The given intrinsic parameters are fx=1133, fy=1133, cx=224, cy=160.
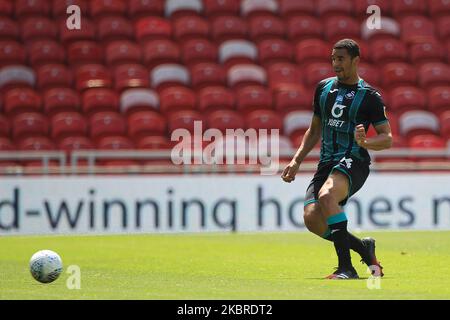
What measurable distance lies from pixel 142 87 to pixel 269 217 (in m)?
5.24

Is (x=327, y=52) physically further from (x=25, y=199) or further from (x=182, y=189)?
(x=25, y=199)

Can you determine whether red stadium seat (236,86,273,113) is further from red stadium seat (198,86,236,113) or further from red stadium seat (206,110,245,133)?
red stadium seat (206,110,245,133)

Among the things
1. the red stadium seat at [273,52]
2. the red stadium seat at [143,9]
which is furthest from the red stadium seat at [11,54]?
the red stadium seat at [273,52]

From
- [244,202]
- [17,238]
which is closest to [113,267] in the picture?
[17,238]

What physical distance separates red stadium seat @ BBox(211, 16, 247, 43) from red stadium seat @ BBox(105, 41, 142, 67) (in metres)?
2.00

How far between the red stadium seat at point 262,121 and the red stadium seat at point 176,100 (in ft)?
4.32

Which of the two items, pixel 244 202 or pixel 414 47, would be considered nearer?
pixel 244 202

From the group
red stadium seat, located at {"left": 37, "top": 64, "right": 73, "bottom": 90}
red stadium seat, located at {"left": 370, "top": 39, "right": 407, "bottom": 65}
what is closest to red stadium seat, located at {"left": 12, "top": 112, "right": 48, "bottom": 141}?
red stadium seat, located at {"left": 37, "top": 64, "right": 73, "bottom": 90}

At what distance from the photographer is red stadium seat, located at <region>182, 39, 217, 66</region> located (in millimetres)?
25016

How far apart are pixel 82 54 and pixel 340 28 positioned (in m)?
5.95

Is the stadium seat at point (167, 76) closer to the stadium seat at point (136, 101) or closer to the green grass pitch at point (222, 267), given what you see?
the stadium seat at point (136, 101)

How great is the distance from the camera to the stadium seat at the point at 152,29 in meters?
25.7
